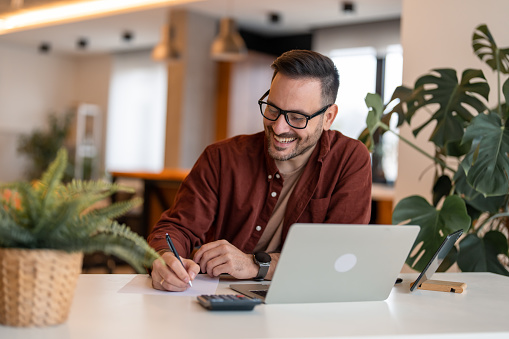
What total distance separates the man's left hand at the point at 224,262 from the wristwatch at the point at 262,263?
0.05 ft

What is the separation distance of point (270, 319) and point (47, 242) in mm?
468

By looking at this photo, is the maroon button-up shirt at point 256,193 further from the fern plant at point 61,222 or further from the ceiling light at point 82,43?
the ceiling light at point 82,43

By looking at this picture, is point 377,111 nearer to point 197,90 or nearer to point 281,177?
point 281,177

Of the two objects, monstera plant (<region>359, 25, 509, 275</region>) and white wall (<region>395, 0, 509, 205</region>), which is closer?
monstera plant (<region>359, 25, 509, 275</region>)

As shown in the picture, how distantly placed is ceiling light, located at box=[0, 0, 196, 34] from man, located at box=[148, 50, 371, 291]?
5.29 metres

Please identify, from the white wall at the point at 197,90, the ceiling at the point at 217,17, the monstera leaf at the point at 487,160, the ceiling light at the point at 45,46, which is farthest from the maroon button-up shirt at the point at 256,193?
the ceiling light at the point at 45,46

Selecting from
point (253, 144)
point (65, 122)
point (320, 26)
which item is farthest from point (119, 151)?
point (253, 144)

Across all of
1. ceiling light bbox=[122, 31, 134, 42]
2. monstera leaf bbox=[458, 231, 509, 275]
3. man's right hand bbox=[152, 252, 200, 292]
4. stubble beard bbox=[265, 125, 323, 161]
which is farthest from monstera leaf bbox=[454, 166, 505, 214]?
ceiling light bbox=[122, 31, 134, 42]

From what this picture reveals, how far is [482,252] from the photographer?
104 inches

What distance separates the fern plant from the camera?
1.10m

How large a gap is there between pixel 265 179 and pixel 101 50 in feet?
30.9

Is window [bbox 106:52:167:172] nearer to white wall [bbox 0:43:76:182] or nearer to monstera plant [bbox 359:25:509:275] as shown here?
white wall [bbox 0:43:76:182]

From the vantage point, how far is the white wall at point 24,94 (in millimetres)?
11082

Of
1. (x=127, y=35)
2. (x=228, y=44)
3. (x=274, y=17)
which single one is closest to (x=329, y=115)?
(x=228, y=44)
